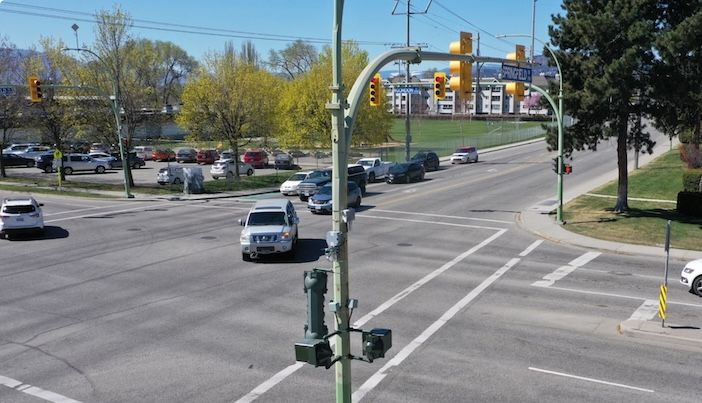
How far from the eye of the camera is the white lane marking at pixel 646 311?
16000mm

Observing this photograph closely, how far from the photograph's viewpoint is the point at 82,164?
6009 centimetres

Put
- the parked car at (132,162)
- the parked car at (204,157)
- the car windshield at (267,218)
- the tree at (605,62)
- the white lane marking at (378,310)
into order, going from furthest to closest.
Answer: the parked car at (204,157), the parked car at (132,162), the tree at (605,62), the car windshield at (267,218), the white lane marking at (378,310)

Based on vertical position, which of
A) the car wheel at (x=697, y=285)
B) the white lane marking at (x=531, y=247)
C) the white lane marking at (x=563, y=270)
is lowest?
the white lane marking at (x=563, y=270)

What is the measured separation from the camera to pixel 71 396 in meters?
11.6

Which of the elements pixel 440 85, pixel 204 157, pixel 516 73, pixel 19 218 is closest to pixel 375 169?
pixel 204 157

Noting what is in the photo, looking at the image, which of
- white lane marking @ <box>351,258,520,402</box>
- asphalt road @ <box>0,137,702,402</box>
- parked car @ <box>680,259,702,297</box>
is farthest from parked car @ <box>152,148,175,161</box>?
parked car @ <box>680,259,702,297</box>

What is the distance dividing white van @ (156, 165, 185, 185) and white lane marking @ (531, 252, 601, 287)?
106ft

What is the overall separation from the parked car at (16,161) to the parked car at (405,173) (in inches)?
1597

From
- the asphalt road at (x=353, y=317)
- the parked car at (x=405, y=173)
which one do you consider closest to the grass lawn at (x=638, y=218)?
the asphalt road at (x=353, y=317)

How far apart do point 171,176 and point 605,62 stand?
31633mm

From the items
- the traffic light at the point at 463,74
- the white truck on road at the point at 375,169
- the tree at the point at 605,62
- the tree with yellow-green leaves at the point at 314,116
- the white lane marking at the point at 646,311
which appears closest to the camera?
the white lane marking at the point at 646,311

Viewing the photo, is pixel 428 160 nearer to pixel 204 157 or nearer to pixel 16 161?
pixel 204 157

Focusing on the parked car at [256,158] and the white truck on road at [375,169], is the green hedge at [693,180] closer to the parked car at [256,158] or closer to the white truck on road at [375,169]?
the white truck on road at [375,169]

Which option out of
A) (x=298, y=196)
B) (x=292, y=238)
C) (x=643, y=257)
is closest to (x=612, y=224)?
(x=643, y=257)
